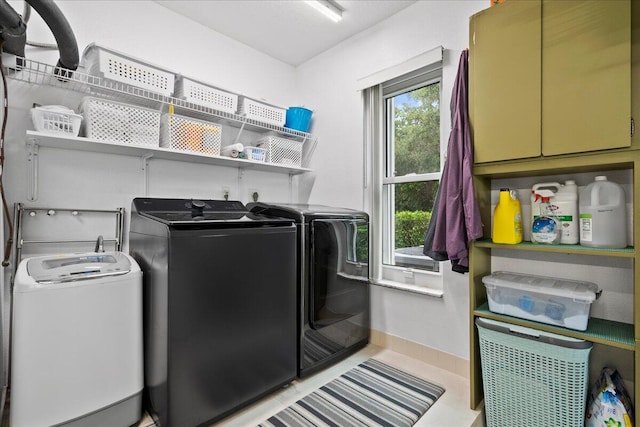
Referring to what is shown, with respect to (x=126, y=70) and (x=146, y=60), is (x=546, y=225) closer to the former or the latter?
(x=126, y=70)

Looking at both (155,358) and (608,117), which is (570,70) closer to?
(608,117)

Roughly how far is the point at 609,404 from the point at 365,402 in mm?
1144

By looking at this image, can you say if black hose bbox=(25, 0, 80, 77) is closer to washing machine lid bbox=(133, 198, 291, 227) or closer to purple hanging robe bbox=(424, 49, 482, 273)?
washing machine lid bbox=(133, 198, 291, 227)

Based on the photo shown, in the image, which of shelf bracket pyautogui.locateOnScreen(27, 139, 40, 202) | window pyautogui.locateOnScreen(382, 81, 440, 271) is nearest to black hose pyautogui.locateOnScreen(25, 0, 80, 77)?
shelf bracket pyautogui.locateOnScreen(27, 139, 40, 202)

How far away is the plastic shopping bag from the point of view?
4.41ft

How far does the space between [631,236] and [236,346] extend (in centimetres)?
212

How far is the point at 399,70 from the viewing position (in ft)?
7.89

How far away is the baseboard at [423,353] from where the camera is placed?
2105 mm

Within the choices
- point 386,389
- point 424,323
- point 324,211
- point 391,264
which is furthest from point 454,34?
point 386,389

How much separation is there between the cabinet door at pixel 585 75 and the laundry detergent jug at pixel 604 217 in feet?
0.93

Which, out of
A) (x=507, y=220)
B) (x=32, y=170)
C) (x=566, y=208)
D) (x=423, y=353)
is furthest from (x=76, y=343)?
(x=566, y=208)

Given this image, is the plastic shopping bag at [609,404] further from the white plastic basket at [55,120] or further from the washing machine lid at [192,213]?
the white plastic basket at [55,120]

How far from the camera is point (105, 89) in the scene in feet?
6.18

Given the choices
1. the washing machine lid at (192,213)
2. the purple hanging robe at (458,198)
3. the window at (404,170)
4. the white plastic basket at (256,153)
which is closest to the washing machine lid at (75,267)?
the washing machine lid at (192,213)
